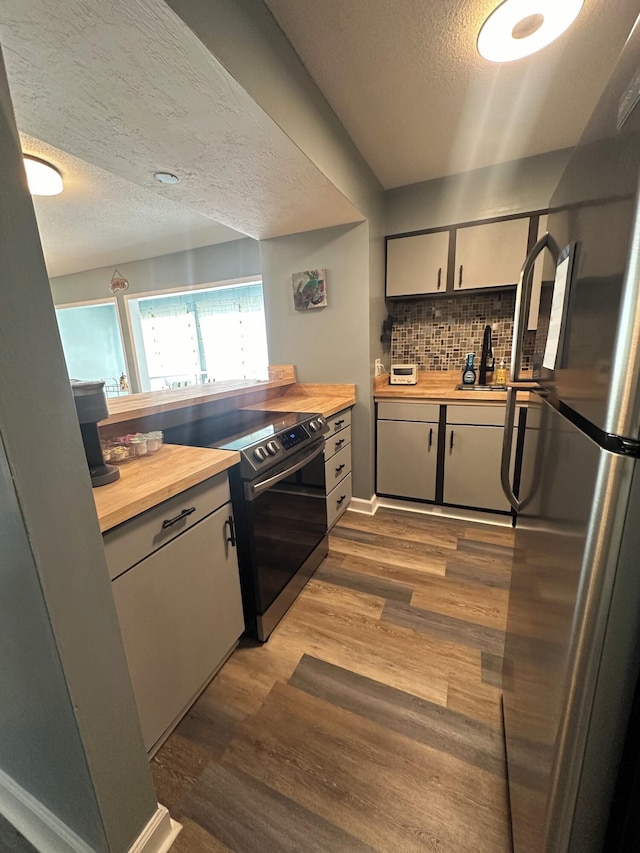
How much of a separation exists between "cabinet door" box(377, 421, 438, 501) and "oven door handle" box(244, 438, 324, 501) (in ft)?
2.93

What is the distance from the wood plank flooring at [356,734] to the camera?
3.06 feet

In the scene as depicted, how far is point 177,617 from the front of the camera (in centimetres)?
109

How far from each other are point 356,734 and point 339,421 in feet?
5.38

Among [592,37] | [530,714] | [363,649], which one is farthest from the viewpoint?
[363,649]

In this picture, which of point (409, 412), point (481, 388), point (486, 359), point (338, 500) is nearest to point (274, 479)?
point (338, 500)

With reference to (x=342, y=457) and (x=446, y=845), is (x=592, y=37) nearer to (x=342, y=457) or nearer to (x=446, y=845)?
(x=342, y=457)

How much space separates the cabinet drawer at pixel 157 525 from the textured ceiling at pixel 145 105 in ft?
4.13

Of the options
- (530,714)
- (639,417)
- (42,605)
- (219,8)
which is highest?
(219,8)

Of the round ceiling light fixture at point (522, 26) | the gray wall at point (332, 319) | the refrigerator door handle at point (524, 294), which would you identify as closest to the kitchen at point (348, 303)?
the gray wall at point (332, 319)

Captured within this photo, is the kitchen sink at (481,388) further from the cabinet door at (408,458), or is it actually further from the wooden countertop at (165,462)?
the wooden countertop at (165,462)

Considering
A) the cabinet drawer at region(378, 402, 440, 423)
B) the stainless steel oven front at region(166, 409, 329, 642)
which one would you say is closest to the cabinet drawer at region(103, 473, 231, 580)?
the stainless steel oven front at region(166, 409, 329, 642)

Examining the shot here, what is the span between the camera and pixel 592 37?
4.34 feet

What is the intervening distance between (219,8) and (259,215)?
1.12 m

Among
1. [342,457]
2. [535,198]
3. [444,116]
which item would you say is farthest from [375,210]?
[342,457]
